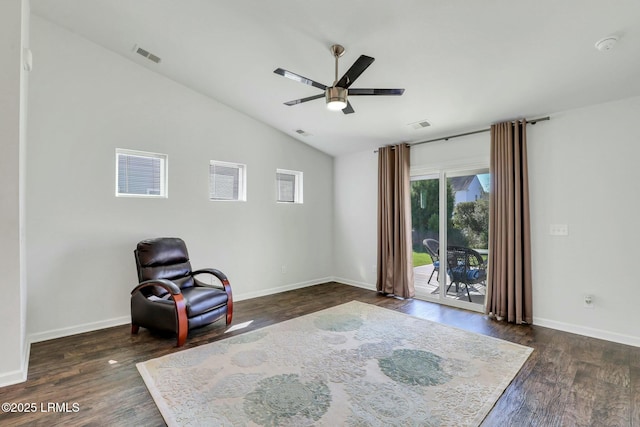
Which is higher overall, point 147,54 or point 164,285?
point 147,54

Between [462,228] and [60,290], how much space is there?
5412mm

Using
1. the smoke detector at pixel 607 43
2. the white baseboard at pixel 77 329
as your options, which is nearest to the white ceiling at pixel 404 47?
the smoke detector at pixel 607 43

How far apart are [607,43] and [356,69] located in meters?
2.13

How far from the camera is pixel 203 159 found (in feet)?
15.5

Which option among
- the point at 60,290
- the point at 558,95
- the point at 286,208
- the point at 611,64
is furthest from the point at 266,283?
the point at 611,64

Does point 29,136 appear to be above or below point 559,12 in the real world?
below

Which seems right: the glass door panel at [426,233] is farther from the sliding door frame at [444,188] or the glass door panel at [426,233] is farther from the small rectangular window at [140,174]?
the small rectangular window at [140,174]

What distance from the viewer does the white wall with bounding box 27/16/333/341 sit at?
11.5 ft

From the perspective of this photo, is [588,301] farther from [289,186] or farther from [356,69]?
[289,186]

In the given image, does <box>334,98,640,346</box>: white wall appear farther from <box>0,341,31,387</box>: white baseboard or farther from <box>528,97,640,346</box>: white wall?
<box>0,341,31,387</box>: white baseboard

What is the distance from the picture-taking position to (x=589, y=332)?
3541 millimetres

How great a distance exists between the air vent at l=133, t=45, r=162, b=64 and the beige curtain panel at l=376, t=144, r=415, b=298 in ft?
12.1

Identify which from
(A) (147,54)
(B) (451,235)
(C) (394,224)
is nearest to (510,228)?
(B) (451,235)

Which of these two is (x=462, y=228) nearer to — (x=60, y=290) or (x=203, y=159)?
(x=203, y=159)
